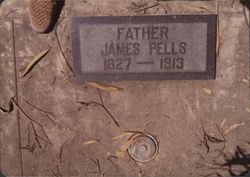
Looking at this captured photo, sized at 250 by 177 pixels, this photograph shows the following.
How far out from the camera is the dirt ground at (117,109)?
4.53ft

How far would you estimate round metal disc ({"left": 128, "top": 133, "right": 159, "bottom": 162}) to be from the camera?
1.43 metres

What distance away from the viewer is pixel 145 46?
137 centimetres

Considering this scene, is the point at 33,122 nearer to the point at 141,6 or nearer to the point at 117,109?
the point at 117,109

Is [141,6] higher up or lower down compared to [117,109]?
higher up

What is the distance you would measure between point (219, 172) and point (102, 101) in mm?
508

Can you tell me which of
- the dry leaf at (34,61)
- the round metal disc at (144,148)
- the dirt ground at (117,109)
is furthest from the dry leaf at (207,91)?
the dry leaf at (34,61)

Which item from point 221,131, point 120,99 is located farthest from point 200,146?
point 120,99

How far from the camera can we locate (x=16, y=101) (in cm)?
144

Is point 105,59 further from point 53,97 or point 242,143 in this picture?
point 242,143

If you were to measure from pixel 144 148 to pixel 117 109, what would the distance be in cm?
18

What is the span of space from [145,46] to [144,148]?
37 cm

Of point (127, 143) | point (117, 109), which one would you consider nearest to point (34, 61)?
point (117, 109)

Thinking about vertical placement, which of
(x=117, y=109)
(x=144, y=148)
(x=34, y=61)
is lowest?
(x=144, y=148)

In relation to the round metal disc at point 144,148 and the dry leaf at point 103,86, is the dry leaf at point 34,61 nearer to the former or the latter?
the dry leaf at point 103,86
